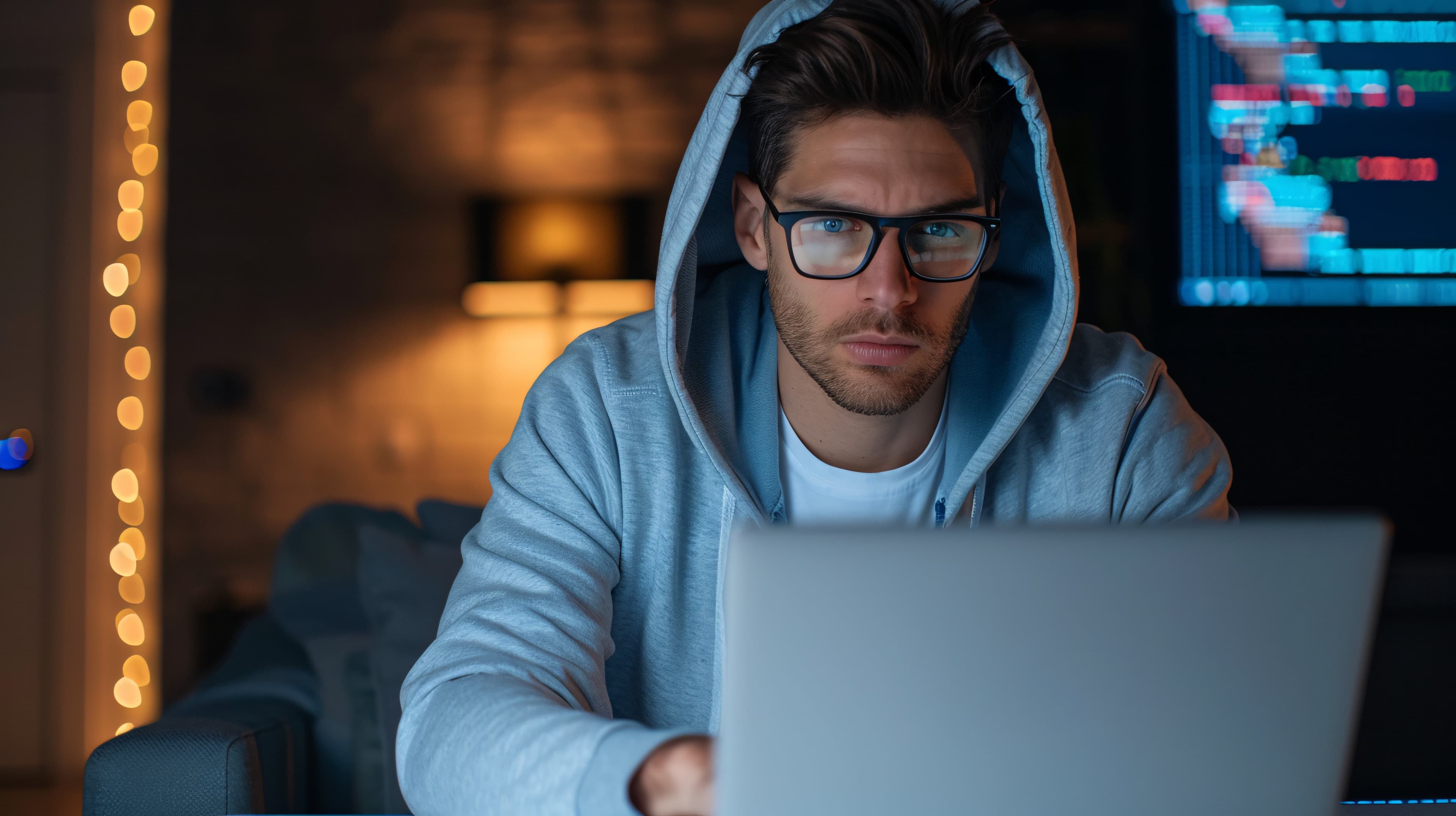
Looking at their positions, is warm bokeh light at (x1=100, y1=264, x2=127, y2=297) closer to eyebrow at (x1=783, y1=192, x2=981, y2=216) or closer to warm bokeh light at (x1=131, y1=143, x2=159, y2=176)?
warm bokeh light at (x1=131, y1=143, x2=159, y2=176)

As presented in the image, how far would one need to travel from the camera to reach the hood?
45.2 inches

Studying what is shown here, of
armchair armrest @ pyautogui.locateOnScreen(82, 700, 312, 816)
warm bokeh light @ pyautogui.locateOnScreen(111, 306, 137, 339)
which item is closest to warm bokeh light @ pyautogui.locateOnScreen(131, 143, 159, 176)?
warm bokeh light @ pyautogui.locateOnScreen(111, 306, 137, 339)

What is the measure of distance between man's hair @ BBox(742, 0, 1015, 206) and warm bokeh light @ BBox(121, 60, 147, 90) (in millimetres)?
2531

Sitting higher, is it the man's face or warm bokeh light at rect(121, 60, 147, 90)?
warm bokeh light at rect(121, 60, 147, 90)

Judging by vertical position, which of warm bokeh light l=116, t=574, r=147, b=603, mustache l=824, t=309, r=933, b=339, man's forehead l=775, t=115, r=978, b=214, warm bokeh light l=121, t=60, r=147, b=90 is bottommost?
warm bokeh light l=116, t=574, r=147, b=603

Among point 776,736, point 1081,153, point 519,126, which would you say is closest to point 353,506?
point 519,126

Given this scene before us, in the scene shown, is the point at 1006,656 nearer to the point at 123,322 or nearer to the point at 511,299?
the point at 511,299

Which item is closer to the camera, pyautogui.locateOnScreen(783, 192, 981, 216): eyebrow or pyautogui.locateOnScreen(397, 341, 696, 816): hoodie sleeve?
pyautogui.locateOnScreen(397, 341, 696, 816): hoodie sleeve

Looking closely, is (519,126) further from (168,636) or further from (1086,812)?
(1086,812)

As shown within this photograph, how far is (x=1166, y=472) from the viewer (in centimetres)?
123

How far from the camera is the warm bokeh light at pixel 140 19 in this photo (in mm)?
2980

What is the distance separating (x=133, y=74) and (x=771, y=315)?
256cm

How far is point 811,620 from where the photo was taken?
0.46m

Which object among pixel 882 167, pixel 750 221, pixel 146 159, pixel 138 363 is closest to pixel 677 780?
pixel 882 167
